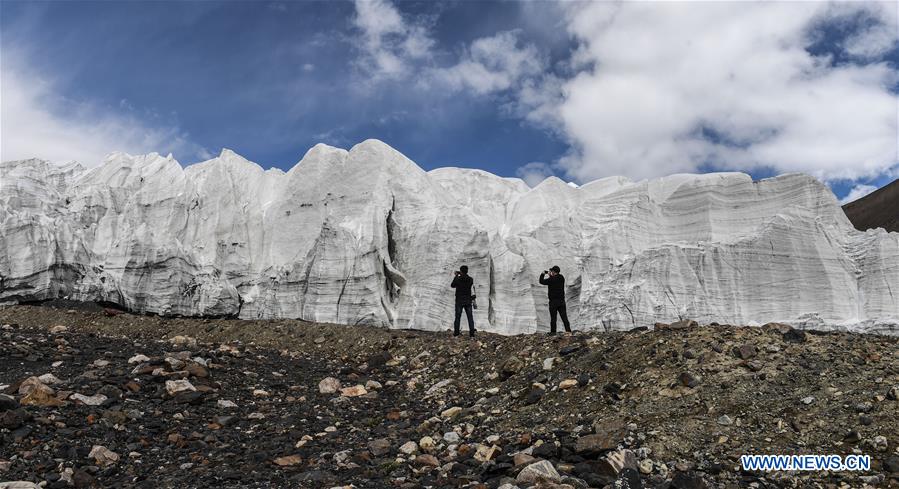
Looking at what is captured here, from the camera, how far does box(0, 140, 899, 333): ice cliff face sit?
66.0 feet

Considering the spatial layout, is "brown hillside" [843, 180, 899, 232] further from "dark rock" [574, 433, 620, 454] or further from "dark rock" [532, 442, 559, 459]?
"dark rock" [532, 442, 559, 459]

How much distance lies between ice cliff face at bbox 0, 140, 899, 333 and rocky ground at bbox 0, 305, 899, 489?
947 cm

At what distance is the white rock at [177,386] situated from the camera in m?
8.72

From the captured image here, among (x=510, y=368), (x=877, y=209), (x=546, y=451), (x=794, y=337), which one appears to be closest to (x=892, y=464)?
(x=794, y=337)

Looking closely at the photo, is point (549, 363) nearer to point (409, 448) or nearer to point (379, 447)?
point (409, 448)

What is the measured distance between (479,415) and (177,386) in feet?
13.7

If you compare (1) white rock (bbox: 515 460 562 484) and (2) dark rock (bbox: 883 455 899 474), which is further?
(1) white rock (bbox: 515 460 562 484)

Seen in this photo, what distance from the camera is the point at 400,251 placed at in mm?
21344

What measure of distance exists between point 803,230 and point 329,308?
50.8 ft

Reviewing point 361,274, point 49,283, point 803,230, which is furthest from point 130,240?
point 803,230

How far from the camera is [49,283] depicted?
20.0 m

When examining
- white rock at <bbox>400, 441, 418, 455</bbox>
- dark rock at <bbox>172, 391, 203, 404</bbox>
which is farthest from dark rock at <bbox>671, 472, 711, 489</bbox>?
dark rock at <bbox>172, 391, 203, 404</bbox>

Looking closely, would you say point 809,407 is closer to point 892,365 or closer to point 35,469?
point 892,365

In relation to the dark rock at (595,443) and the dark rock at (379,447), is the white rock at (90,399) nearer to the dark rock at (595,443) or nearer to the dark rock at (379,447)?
the dark rock at (379,447)
